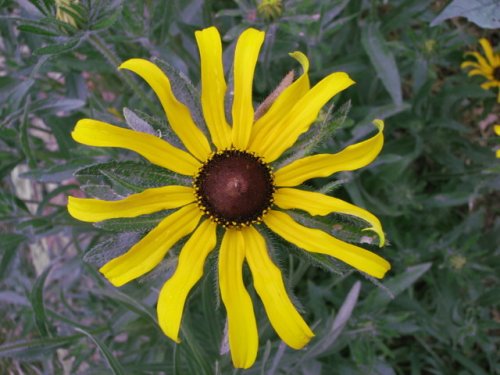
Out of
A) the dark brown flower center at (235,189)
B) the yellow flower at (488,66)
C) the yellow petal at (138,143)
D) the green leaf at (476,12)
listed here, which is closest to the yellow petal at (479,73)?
the yellow flower at (488,66)

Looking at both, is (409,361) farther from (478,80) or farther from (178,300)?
(178,300)

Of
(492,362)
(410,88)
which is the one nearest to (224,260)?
(492,362)

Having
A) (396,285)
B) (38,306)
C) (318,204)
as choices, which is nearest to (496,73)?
(396,285)

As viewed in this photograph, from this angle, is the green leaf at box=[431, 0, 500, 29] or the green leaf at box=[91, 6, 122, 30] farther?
Answer: the green leaf at box=[431, 0, 500, 29]

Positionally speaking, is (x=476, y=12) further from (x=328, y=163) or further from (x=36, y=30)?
(x=36, y=30)

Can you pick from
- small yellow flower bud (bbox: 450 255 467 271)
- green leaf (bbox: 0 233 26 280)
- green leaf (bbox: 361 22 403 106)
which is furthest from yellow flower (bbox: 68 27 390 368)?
small yellow flower bud (bbox: 450 255 467 271)

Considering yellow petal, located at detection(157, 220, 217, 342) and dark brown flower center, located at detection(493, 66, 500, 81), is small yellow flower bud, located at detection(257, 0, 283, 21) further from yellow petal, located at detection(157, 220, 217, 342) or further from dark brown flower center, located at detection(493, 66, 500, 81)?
dark brown flower center, located at detection(493, 66, 500, 81)
